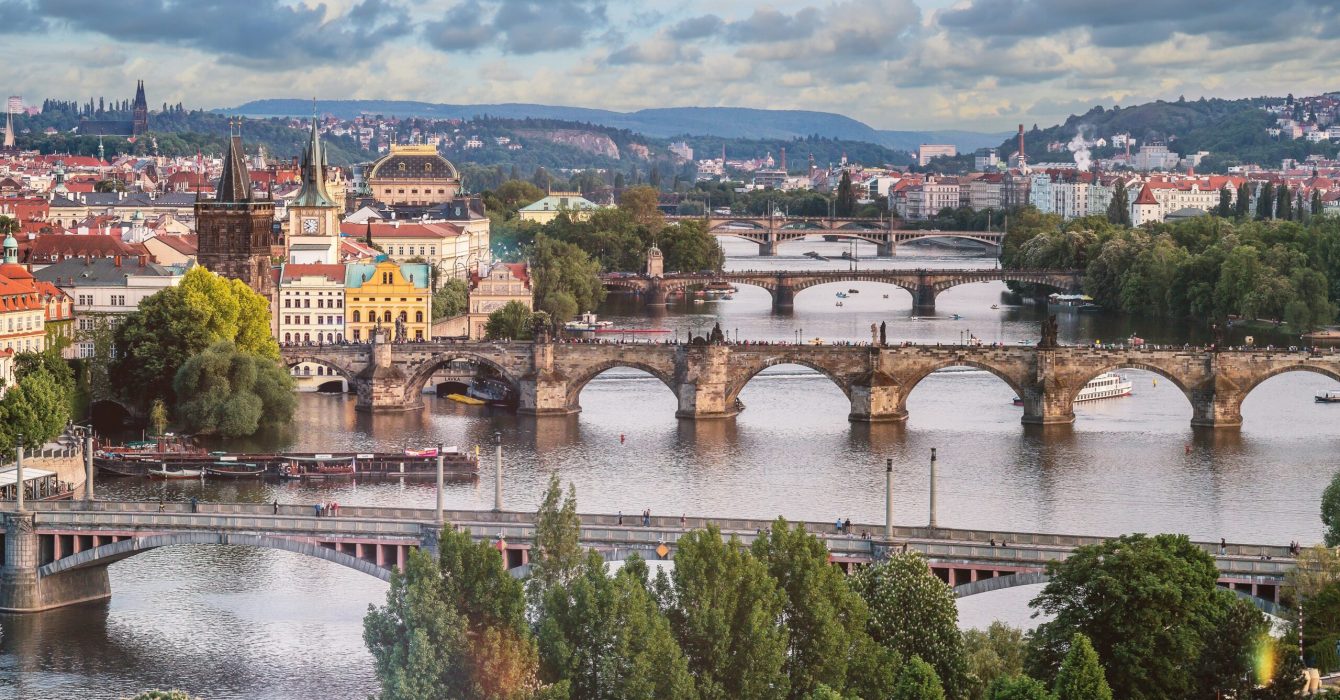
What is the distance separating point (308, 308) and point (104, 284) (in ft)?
26.6

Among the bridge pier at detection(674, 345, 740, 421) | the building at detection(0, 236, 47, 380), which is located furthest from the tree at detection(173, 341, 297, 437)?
the bridge pier at detection(674, 345, 740, 421)

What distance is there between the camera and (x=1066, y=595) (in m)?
32.1

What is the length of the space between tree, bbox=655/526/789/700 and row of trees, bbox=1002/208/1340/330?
5921 cm

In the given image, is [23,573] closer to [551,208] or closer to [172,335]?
[172,335]

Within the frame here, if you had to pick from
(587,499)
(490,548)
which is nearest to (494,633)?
(490,548)

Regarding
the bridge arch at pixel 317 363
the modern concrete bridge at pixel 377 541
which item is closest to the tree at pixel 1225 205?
the bridge arch at pixel 317 363

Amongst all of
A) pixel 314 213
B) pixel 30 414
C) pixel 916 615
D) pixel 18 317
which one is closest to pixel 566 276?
pixel 314 213

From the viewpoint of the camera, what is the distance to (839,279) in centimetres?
10375

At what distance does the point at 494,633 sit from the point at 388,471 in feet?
83.3

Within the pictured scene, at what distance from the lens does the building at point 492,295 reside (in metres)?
80.3

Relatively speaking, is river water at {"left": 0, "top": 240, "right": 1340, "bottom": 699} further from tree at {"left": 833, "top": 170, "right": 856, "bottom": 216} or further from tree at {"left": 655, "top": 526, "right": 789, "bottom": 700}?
tree at {"left": 833, "top": 170, "right": 856, "bottom": 216}

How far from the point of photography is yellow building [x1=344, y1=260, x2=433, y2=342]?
73.4m

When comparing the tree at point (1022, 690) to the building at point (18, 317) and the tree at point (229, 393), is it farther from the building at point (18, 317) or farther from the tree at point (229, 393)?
the tree at point (229, 393)

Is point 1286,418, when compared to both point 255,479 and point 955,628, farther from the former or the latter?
point 955,628
